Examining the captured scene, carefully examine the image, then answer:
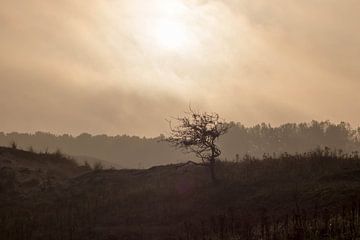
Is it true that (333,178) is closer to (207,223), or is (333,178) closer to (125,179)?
(207,223)

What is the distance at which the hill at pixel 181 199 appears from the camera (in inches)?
1013

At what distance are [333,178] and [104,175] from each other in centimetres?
1888

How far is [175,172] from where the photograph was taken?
38.3m

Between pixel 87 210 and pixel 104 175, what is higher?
pixel 104 175

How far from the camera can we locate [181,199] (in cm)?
3288

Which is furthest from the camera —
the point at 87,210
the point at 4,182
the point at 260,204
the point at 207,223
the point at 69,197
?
the point at 4,182

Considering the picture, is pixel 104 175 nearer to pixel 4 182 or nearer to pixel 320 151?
pixel 4 182

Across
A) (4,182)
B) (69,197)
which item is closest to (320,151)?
(69,197)

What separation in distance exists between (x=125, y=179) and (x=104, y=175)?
7.84 feet

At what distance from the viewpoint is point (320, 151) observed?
34969mm

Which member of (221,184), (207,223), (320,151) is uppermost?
(320,151)

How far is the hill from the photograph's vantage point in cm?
2572

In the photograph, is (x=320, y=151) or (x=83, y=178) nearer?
(x=320, y=151)

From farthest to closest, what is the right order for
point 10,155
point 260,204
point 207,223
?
point 10,155 < point 260,204 < point 207,223
